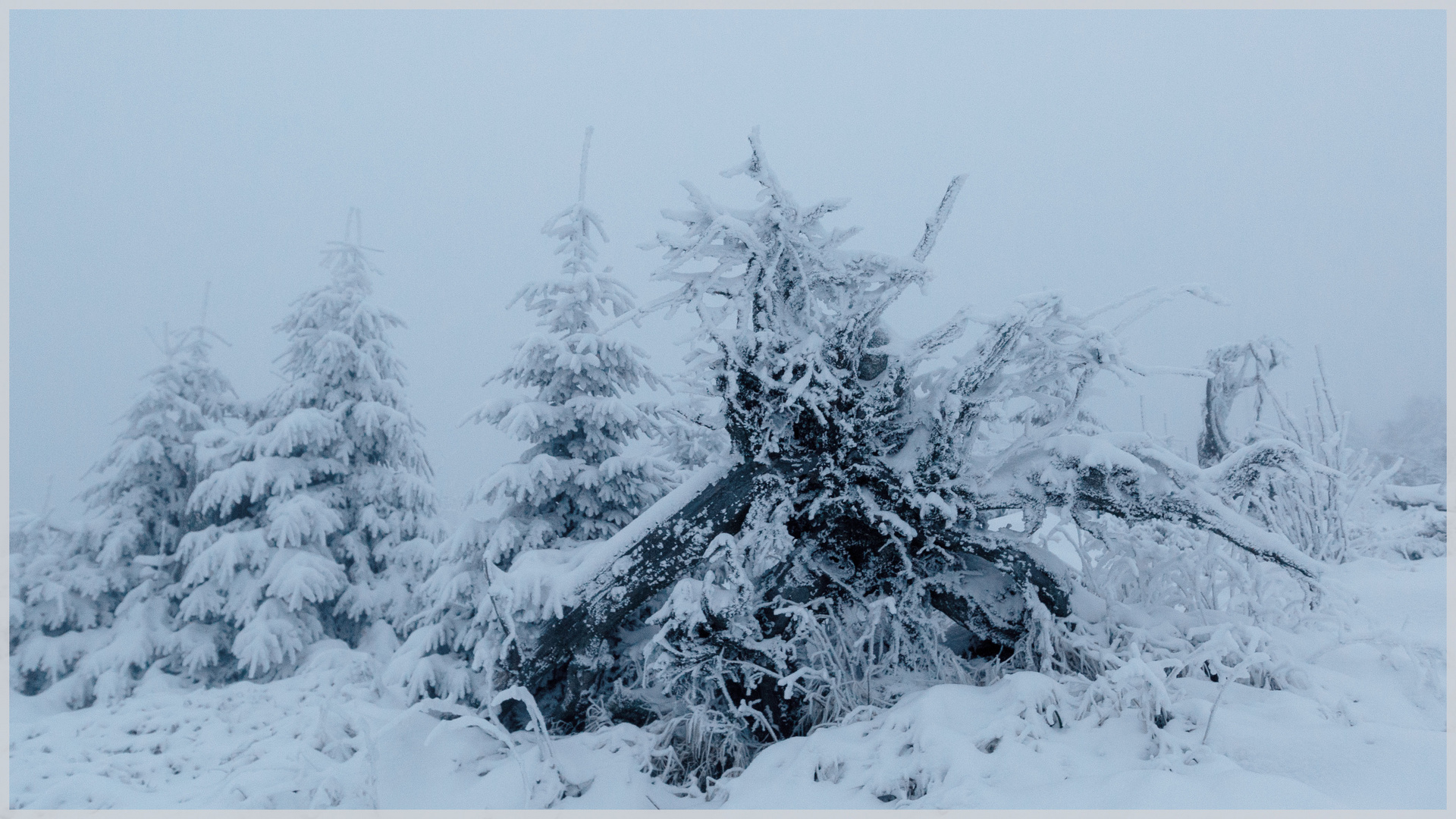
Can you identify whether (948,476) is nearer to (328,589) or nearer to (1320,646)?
(1320,646)

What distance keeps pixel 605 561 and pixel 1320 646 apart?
146 inches

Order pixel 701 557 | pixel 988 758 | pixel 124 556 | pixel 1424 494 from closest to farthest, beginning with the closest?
pixel 988 758 → pixel 1424 494 → pixel 701 557 → pixel 124 556

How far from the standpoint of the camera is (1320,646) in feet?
11.5

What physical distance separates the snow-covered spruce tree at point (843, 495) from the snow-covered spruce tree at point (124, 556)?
8.60m

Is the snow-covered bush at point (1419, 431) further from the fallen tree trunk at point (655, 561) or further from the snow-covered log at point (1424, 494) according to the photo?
the fallen tree trunk at point (655, 561)

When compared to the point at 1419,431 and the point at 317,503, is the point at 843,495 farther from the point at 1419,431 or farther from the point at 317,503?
the point at 1419,431

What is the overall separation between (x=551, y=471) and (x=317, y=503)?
5.61 meters

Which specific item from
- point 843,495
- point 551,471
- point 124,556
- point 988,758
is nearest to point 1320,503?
point 843,495

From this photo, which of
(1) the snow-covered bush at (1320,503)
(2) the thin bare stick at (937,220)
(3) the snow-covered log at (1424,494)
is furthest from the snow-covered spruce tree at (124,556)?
(1) the snow-covered bush at (1320,503)

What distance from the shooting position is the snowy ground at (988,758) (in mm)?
2422

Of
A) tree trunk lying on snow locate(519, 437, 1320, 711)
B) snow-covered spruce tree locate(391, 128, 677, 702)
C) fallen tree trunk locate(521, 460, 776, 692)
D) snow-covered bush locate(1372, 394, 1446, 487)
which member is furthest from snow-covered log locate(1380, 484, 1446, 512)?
snow-covered bush locate(1372, 394, 1446, 487)

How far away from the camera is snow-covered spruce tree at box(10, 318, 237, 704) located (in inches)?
371

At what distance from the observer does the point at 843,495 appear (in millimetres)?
3943

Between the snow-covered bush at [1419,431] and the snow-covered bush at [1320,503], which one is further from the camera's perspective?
the snow-covered bush at [1419,431]
